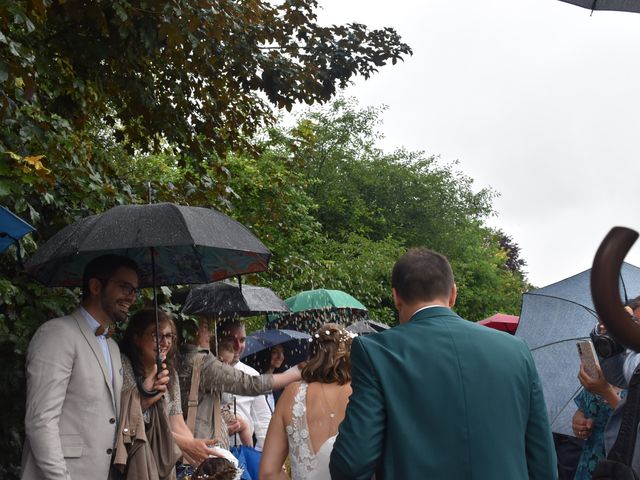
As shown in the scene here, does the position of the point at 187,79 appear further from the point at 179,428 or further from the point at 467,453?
the point at 467,453

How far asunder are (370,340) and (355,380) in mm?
160

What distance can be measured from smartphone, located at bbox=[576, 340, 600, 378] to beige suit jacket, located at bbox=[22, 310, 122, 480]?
2487 mm

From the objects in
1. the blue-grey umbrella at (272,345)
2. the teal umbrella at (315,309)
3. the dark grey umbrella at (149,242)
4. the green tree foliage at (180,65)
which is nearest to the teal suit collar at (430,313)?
the dark grey umbrella at (149,242)

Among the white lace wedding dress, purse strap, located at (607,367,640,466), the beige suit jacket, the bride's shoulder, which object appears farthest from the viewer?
the bride's shoulder

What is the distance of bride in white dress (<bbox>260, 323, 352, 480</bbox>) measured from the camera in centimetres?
473

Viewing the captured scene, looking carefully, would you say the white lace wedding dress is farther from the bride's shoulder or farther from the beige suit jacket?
the beige suit jacket

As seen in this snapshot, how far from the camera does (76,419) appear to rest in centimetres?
473

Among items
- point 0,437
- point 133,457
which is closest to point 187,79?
point 0,437

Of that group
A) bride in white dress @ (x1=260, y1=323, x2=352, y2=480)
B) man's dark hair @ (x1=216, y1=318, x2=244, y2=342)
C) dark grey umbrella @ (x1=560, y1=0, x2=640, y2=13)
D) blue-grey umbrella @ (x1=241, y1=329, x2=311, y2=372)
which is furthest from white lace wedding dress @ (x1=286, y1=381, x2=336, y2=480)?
blue-grey umbrella @ (x1=241, y1=329, x2=311, y2=372)

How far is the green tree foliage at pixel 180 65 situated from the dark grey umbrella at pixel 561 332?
11.5 feet

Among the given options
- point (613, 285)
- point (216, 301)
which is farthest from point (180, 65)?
point (613, 285)

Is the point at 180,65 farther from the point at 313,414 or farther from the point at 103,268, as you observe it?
the point at 313,414

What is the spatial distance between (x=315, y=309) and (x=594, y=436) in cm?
788

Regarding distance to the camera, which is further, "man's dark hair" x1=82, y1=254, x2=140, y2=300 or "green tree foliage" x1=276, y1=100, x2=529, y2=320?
"green tree foliage" x1=276, y1=100, x2=529, y2=320
